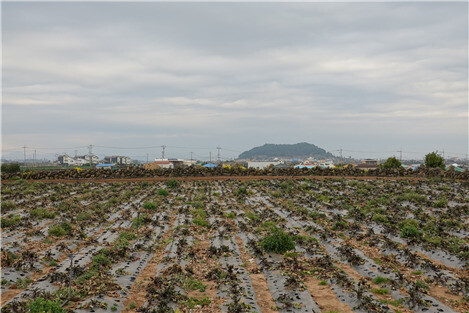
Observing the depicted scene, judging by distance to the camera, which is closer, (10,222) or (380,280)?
(380,280)

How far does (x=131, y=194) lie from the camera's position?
2653 centimetres

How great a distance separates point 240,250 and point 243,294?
418 centimetres

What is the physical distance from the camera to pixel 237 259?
11719 mm

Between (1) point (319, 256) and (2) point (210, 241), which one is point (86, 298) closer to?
(2) point (210, 241)

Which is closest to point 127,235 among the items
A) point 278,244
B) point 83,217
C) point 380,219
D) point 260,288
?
point 83,217

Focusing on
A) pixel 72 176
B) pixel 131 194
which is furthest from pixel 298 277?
pixel 72 176

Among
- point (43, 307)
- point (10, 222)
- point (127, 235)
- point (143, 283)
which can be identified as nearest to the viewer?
point (43, 307)

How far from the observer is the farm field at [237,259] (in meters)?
8.20

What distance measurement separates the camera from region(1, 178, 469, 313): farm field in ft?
26.9

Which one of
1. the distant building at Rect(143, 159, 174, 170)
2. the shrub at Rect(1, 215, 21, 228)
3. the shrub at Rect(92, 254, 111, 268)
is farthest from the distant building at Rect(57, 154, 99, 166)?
the shrub at Rect(92, 254, 111, 268)

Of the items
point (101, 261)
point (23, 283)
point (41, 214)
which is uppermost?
point (41, 214)

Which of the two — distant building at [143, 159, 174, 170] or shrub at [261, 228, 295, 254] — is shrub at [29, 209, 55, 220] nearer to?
shrub at [261, 228, 295, 254]

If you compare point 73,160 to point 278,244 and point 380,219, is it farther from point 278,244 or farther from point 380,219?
point 278,244

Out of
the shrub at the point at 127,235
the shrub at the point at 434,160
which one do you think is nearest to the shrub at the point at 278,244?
the shrub at the point at 127,235
